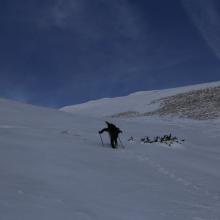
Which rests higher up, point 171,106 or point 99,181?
point 171,106

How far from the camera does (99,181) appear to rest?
9.45 m

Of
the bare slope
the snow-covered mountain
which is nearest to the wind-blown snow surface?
the bare slope

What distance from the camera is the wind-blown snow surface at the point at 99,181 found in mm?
6922

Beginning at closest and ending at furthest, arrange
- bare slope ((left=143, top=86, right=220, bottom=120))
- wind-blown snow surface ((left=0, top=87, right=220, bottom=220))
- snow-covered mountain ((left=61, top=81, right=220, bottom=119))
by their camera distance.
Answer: wind-blown snow surface ((left=0, top=87, right=220, bottom=220))
bare slope ((left=143, top=86, right=220, bottom=120))
snow-covered mountain ((left=61, top=81, right=220, bottom=119))

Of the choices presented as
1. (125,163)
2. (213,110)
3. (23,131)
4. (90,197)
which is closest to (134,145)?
(23,131)

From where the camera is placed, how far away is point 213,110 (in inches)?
1547

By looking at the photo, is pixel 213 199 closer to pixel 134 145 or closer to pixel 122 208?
pixel 122 208

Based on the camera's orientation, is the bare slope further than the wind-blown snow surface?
Yes

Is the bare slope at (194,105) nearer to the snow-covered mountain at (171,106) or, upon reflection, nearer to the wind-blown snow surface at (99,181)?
the snow-covered mountain at (171,106)

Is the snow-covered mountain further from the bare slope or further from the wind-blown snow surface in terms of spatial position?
the wind-blown snow surface

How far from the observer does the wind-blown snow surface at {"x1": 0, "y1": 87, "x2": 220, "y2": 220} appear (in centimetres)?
692

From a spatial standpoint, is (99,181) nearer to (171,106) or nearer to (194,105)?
(194,105)

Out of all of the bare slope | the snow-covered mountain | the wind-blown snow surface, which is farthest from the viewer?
the snow-covered mountain

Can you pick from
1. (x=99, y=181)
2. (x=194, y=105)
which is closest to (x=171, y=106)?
(x=194, y=105)
